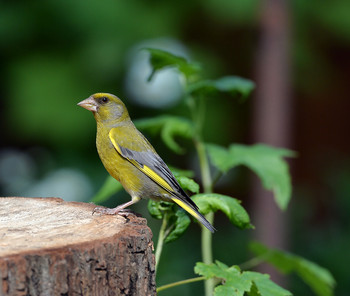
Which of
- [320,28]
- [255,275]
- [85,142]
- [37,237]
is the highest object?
[320,28]

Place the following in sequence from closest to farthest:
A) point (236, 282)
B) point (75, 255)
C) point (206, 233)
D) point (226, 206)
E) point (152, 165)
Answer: point (75, 255) → point (236, 282) → point (226, 206) → point (206, 233) → point (152, 165)

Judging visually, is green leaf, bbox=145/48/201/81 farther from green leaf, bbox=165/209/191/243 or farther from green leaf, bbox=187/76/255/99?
green leaf, bbox=165/209/191/243

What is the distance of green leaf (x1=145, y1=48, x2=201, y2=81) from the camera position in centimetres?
307

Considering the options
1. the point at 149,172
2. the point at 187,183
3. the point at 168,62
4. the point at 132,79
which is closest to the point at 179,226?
the point at 187,183

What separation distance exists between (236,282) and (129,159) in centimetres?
98

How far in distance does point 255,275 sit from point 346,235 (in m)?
4.68

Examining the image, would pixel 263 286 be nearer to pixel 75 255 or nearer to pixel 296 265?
pixel 296 265

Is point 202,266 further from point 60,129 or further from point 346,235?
point 346,235

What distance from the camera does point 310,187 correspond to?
26.9 ft

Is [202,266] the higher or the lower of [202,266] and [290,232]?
the higher

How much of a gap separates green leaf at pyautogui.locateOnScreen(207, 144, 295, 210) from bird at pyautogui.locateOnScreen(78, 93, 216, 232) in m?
0.28

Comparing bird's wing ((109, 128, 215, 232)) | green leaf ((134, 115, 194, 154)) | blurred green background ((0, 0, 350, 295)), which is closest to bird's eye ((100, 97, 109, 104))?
bird's wing ((109, 128, 215, 232))

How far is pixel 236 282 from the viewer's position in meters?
2.41

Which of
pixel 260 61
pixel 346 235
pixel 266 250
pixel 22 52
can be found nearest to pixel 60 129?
pixel 22 52
